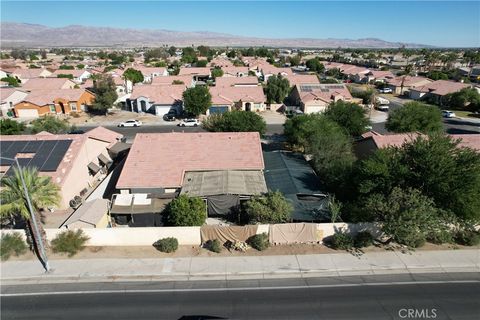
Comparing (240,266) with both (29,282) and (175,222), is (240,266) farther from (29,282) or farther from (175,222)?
(29,282)

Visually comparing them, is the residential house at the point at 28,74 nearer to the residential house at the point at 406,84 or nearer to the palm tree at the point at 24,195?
the palm tree at the point at 24,195

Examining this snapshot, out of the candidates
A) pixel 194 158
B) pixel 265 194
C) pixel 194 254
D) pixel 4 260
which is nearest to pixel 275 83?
pixel 194 158

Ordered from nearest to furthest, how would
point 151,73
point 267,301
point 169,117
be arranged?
1. point 267,301
2. point 169,117
3. point 151,73

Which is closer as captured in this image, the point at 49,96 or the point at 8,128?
the point at 8,128

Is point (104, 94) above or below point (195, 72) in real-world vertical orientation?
above

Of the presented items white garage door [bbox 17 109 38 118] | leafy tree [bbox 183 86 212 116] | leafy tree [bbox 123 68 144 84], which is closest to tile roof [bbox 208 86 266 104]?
leafy tree [bbox 183 86 212 116]

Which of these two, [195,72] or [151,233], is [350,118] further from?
[195,72]

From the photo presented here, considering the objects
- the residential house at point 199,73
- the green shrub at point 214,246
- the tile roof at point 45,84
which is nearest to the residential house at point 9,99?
the tile roof at point 45,84

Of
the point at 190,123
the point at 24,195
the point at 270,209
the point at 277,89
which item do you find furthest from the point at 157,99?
the point at 270,209
